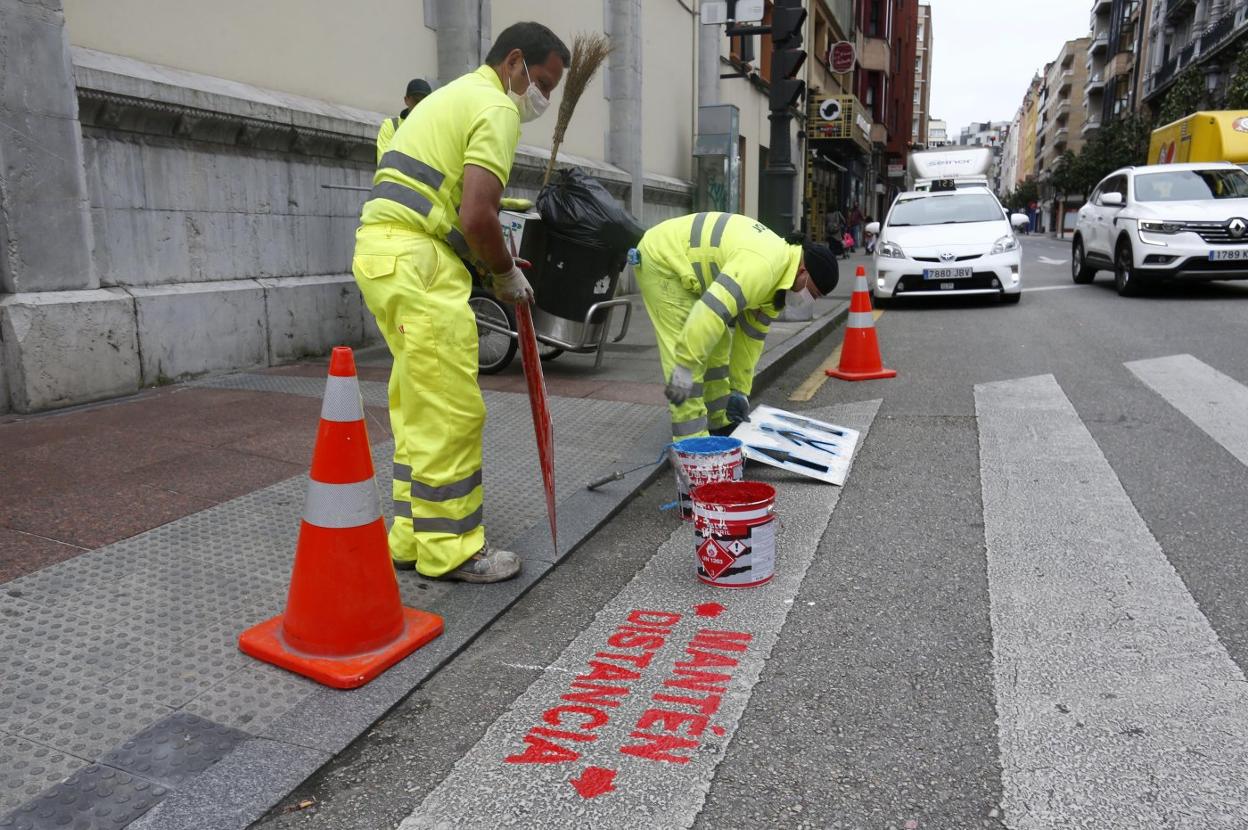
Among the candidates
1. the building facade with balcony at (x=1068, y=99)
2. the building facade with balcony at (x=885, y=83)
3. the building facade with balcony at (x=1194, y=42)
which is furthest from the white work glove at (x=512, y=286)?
the building facade with balcony at (x=1068, y=99)

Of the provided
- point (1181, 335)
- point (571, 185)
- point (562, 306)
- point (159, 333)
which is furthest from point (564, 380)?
point (1181, 335)

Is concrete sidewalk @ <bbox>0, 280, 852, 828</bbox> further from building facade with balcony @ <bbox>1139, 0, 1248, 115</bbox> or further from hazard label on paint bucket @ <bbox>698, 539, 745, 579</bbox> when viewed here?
building facade with balcony @ <bbox>1139, 0, 1248, 115</bbox>

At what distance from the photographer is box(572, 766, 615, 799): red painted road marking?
6.98 ft

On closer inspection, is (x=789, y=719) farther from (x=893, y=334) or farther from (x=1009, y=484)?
(x=893, y=334)

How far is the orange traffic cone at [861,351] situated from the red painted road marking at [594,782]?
5.79 m

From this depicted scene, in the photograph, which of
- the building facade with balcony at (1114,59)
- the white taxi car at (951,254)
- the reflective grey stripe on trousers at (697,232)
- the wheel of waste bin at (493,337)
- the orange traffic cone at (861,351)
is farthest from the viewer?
the building facade with balcony at (1114,59)

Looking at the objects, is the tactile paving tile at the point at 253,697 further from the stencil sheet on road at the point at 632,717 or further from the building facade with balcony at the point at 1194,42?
the building facade with balcony at the point at 1194,42

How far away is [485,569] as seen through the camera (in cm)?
328

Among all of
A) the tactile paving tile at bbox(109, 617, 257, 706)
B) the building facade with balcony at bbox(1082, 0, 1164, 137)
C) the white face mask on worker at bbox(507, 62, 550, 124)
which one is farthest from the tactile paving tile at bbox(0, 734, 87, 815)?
the building facade with balcony at bbox(1082, 0, 1164, 137)

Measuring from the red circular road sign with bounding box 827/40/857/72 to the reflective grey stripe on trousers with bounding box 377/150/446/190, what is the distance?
935 inches

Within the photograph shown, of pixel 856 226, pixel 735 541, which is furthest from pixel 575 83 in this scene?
pixel 856 226

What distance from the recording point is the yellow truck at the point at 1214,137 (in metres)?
16.4

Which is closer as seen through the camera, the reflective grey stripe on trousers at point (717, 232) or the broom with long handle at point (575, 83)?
the reflective grey stripe on trousers at point (717, 232)

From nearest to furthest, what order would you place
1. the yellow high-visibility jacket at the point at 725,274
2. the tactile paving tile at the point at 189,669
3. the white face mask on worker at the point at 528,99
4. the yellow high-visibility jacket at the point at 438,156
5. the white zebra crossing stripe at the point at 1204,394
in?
the tactile paving tile at the point at 189,669, the yellow high-visibility jacket at the point at 438,156, the white face mask on worker at the point at 528,99, the yellow high-visibility jacket at the point at 725,274, the white zebra crossing stripe at the point at 1204,394
